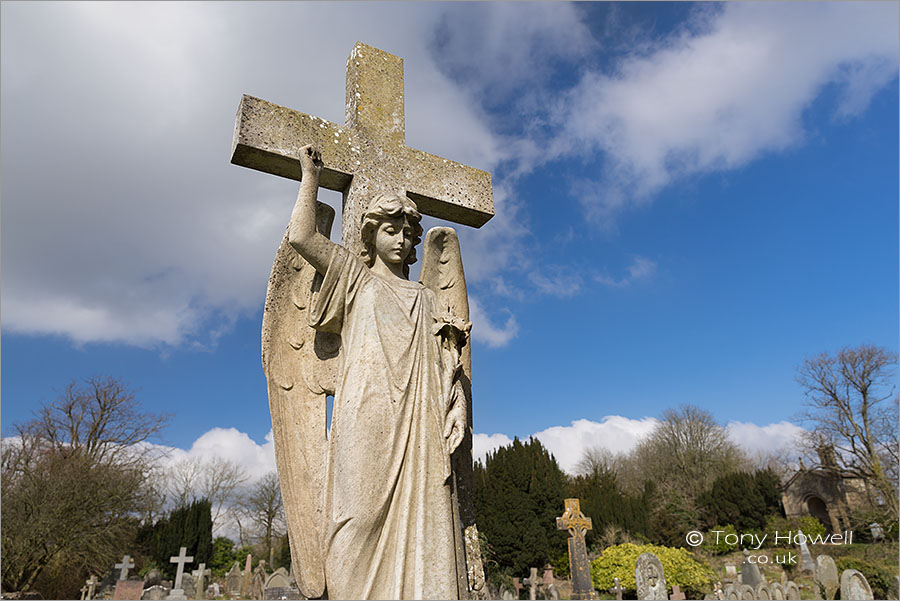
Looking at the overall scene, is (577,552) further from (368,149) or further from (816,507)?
(816,507)

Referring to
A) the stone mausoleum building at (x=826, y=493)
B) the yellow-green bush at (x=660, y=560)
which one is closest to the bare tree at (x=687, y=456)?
the stone mausoleum building at (x=826, y=493)

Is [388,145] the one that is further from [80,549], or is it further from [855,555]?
[855,555]

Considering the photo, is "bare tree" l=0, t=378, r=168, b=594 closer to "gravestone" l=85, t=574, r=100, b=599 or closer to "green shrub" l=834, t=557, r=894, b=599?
"gravestone" l=85, t=574, r=100, b=599

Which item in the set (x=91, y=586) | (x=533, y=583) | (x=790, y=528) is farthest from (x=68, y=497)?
(x=790, y=528)

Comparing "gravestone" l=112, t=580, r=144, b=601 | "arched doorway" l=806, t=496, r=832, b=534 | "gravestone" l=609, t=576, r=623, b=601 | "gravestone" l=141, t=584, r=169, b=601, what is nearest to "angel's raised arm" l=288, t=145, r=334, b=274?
"gravestone" l=609, t=576, r=623, b=601

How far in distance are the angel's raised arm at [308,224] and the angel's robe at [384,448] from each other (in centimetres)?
8

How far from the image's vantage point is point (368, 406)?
2.99 m

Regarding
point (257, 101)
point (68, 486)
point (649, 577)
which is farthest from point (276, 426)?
point (68, 486)

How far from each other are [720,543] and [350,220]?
28706 millimetres

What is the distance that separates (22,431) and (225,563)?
1203 cm

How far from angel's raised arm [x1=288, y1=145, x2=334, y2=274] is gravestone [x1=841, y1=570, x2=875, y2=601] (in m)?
12.9

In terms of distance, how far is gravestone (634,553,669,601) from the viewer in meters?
15.1

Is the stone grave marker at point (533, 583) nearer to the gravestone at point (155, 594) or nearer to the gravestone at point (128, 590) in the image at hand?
the gravestone at point (155, 594)

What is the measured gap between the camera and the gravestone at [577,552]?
1844 centimetres
